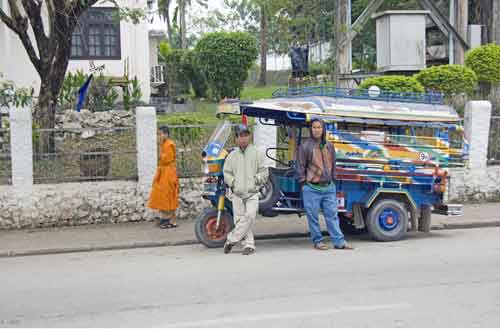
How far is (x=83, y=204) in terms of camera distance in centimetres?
1282

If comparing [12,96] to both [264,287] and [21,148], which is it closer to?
[21,148]

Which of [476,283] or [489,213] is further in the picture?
[489,213]

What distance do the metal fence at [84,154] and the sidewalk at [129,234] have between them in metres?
0.95

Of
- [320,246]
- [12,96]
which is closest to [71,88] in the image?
[12,96]

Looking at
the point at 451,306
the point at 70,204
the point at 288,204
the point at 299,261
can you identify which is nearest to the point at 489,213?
the point at 288,204

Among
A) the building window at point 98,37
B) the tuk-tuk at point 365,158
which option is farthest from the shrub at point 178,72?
the tuk-tuk at point 365,158

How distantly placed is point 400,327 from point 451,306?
37.9 inches

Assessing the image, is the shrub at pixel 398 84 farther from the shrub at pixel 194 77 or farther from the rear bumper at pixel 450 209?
the shrub at pixel 194 77

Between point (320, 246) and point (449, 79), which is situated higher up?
point (449, 79)

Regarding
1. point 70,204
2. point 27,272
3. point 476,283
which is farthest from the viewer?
point 70,204

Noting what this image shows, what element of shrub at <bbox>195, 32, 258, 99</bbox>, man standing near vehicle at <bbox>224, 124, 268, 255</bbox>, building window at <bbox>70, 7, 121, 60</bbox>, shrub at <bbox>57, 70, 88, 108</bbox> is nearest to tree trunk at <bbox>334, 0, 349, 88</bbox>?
shrub at <bbox>195, 32, 258, 99</bbox>

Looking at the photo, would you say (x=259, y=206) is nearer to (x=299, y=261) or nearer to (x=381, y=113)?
(x=299, y=261)

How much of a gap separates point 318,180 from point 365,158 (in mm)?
1075

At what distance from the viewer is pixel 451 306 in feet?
23.0
